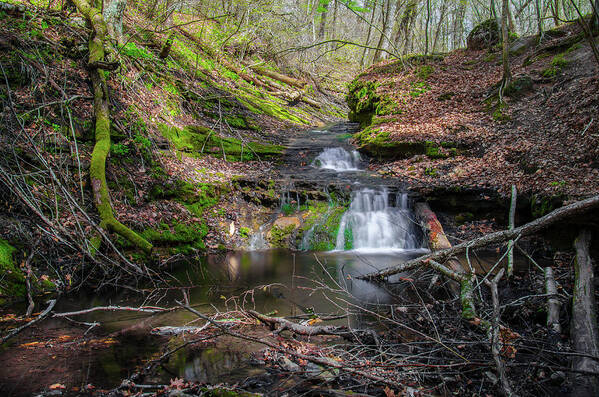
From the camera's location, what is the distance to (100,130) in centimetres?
667

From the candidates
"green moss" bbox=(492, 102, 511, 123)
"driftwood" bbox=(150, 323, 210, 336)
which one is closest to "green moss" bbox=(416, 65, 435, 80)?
"green moss" bbox=(492, 102, 511, 123)

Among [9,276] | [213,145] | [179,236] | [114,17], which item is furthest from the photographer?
[213,145]

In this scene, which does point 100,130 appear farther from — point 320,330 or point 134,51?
point 320,330

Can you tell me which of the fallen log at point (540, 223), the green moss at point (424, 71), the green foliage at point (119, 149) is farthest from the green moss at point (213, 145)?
the green moss at point (424, 71)

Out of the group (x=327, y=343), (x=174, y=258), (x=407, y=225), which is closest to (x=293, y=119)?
(x=407, y=225)

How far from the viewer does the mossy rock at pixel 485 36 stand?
16.2 meters

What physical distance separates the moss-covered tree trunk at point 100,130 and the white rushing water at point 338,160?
7281 millimetres

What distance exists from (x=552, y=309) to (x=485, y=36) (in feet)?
58.0

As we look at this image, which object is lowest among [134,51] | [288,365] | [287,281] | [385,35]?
[287,281]

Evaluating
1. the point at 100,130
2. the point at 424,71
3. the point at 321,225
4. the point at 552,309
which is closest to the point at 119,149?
the point at 100,130

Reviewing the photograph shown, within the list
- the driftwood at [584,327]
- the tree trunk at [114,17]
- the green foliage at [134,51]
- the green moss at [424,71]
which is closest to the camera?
the driftwood at [584,327]

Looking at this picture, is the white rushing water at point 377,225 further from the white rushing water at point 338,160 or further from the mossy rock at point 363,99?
the mossy rock at point 363,99

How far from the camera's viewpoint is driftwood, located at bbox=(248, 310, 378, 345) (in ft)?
11.0

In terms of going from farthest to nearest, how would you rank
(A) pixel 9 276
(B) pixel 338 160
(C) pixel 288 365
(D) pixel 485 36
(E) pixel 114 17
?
(D) pixel 485 36
(B) pixel 338 160
(E) pixel 114 17
(A) pixel 9 276
(C) pixel 288 365
